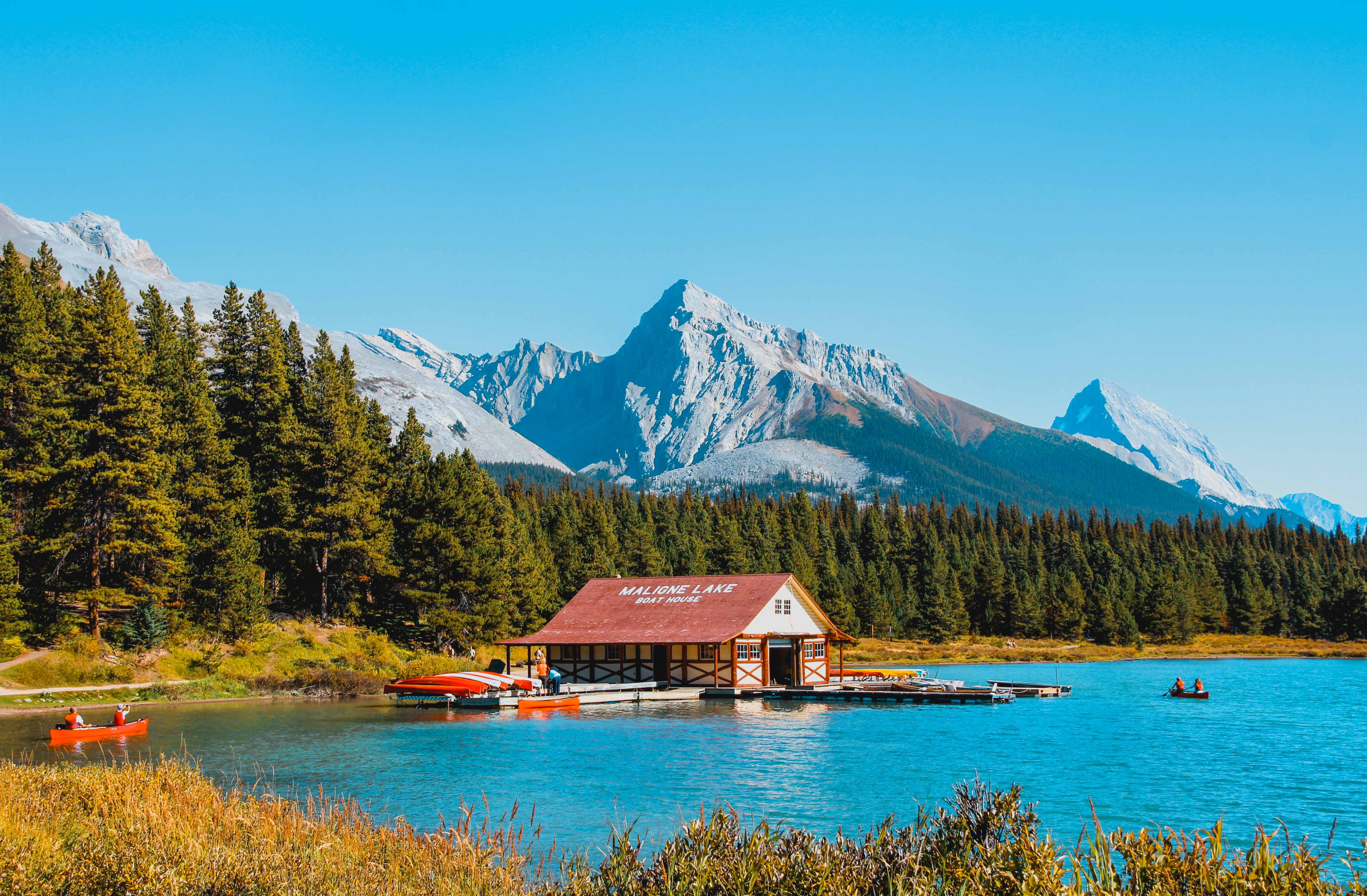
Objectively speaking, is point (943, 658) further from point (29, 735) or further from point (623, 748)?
point (29, 735)

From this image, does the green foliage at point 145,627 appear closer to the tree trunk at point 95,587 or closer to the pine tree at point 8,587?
the tree trunk at point 95,587

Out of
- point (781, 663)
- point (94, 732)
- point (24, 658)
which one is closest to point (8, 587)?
point (24, 658)

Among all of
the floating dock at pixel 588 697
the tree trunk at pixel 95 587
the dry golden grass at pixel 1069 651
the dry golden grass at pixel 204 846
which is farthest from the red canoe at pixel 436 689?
the dry golden grass at pixel 1069 651

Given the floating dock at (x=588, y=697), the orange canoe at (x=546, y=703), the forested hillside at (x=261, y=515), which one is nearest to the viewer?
the orange canoe at (x=546, y=703)

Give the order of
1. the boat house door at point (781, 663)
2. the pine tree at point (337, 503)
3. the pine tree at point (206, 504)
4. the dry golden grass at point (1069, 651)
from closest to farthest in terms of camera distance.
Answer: the pine tree at point (206, 504), the boat house door at point (781, 663), the pine tree at point (337, 503), the dry golden grass at point (1069, 651)

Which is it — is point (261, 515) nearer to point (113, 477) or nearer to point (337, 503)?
point (337, 503)

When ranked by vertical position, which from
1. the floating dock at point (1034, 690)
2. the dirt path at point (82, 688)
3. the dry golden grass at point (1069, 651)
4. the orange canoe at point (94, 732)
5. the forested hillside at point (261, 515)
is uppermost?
the forested hillside at point (261, 515)

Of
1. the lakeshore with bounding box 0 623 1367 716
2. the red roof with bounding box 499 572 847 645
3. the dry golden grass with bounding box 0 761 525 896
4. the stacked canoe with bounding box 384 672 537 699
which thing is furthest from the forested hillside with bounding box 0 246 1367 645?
the dry golden grass with bounding box 0 761 525 896

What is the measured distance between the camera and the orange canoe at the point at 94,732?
33812mm

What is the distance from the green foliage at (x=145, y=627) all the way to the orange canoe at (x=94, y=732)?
49.4 ft

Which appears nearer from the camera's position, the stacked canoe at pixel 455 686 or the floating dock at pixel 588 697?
the floating dock at pixel 588 697

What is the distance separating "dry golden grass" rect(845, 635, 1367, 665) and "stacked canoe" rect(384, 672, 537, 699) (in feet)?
150

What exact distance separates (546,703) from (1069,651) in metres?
74.6

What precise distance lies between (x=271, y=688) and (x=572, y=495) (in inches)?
3357
